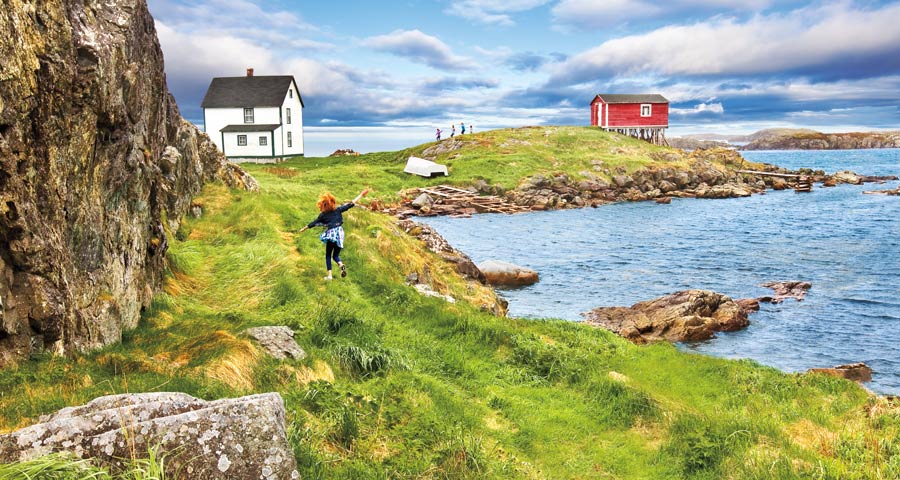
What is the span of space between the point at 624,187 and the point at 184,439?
2932 inches

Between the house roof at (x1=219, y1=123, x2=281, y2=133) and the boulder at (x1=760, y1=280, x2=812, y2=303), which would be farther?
the house roof at (x1=219, y1=123, x2=281, y2=133)

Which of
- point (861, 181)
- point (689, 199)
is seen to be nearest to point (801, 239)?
point (689, 199)

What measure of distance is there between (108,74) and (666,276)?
2922cm

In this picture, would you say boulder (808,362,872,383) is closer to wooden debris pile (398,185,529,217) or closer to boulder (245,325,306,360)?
boulder (245,325,306,360)

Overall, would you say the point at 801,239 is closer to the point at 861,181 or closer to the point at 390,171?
the point at 390,171

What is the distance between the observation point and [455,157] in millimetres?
80312

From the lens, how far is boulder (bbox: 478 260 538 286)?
30.8 metres

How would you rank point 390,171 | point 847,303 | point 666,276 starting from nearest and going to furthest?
point 847,303 < point 666,276 < point 390,171

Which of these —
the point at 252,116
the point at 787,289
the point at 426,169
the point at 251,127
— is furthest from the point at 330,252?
the point at 252,116

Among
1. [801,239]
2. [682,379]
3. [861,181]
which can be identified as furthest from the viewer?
[861,181]

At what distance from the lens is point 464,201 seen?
6219 cm

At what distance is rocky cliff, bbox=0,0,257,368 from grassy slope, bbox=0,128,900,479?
0.64 metres

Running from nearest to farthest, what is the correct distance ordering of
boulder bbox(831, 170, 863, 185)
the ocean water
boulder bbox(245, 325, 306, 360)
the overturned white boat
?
boulder bbox(245, 325, 306, 360) < the ocean water < the overturned white boat < boulder bbox(831, 170, 863, 185)

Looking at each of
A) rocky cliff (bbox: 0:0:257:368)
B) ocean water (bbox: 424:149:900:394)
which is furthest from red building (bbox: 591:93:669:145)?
rocky cliff (bbox: 0:0:257:368)
